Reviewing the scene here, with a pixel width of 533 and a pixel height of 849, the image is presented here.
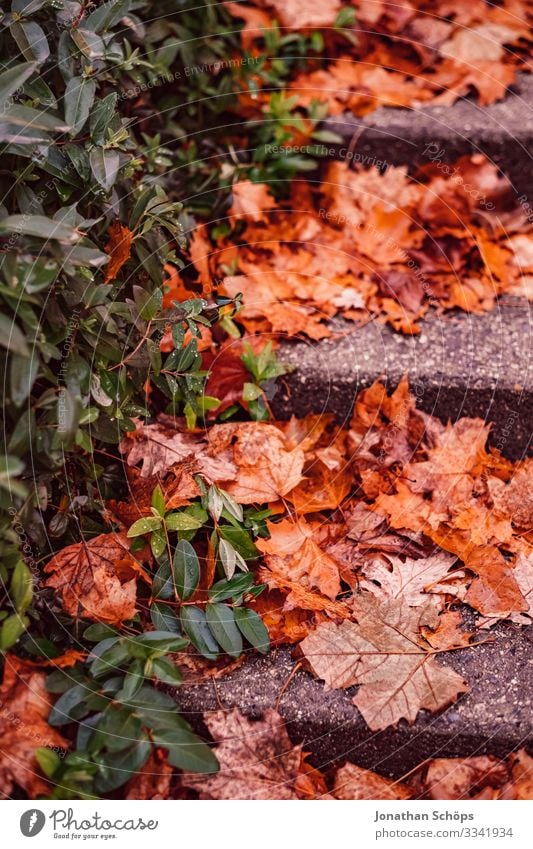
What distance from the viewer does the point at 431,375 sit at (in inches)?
54.7

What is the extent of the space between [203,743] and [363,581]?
0.36 m

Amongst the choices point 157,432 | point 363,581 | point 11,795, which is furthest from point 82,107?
point 11,795

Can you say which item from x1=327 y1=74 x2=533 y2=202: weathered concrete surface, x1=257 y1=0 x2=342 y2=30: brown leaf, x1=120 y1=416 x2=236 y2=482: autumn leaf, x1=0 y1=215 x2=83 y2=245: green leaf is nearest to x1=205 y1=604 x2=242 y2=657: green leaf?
x1=120 y1=416 x2=236 y2=482: autumn leaf

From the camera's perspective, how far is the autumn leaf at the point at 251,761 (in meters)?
0.98

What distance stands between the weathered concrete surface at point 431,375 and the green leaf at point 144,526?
375mm

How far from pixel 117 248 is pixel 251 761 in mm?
788

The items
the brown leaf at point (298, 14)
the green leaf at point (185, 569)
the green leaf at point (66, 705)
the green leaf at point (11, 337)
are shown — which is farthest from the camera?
the brown leaf at point (298, 14)

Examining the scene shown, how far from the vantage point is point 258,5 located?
5.93 feet

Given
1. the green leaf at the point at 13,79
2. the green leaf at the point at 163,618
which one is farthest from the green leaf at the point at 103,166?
the green leaf at the point at 163,618

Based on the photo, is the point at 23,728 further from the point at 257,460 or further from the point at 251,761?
the point at 257,460

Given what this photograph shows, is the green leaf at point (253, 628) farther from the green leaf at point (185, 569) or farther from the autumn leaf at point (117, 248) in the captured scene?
the autumn leaf at point (117, 248)

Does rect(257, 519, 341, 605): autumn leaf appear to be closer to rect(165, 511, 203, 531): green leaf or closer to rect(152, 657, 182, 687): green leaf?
rect(165, 511, 203, 531): green leaf

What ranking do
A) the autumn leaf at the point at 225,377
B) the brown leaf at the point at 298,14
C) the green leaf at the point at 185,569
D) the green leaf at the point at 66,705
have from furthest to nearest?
the brown leaf at the point at 298,14
the autumn leaf at the point at 225,377
the green leaf at the point at 185,569
the green leaf at the point at 66,705
